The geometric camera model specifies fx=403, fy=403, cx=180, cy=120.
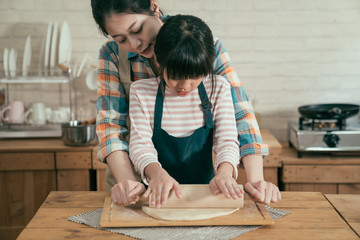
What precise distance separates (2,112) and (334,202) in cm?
221

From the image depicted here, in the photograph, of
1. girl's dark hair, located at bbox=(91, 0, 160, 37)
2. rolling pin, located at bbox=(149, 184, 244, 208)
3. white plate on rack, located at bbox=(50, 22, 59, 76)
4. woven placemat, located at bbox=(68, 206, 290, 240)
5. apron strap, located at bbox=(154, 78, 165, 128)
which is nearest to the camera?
woven placemat, located at bbox=(68, 206, 290, 240)

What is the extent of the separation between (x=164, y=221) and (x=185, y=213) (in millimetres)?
65

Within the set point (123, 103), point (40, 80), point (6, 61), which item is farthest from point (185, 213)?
point (6, 61)

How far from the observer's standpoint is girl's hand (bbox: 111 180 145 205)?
3.76ft

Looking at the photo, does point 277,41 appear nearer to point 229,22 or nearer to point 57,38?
point 229,22

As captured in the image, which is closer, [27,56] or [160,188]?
[160,188]

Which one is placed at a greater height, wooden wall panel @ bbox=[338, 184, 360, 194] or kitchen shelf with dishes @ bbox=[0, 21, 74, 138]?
kitchen shelf with dishes @ bbox=[0, 21, 74, 138]

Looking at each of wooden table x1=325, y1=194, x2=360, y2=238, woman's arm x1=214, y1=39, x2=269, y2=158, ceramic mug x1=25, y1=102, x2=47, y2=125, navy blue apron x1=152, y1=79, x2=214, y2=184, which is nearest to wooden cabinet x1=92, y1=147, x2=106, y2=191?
ceramic mug x1=25, y1=102, x2=47, y2=125

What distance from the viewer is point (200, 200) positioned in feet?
3.68

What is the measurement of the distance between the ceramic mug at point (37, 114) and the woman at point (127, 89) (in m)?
1.26

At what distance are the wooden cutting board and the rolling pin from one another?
0.11 feet

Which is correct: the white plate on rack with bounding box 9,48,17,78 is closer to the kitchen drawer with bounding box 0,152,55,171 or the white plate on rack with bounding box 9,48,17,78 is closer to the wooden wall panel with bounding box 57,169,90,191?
the kitchen drawer with bounding box 0,152,55,171

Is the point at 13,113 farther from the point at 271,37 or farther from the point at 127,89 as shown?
the point at 271,37

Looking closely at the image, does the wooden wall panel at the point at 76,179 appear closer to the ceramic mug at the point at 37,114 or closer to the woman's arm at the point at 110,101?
the ceramic mug at the point at 37,114
